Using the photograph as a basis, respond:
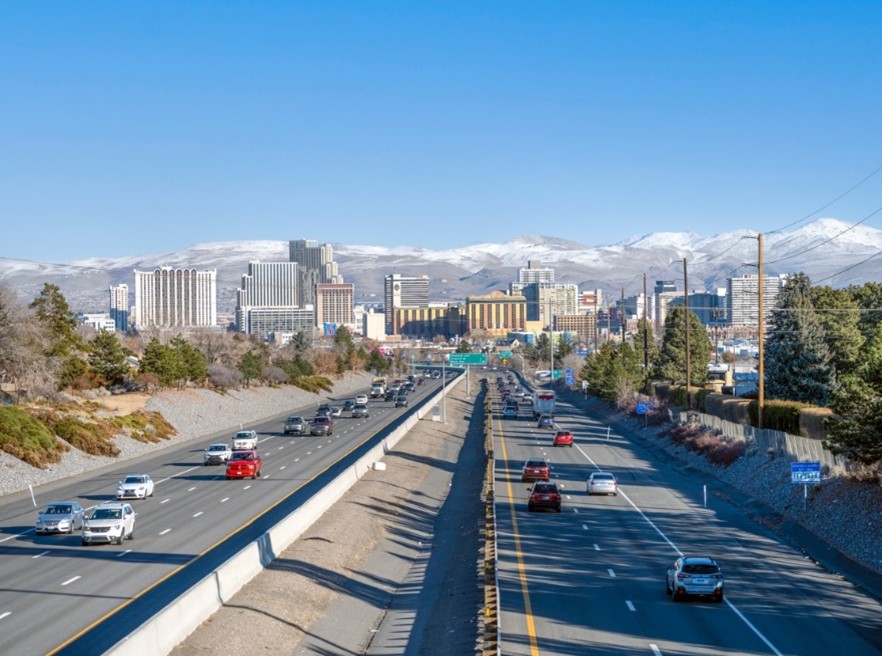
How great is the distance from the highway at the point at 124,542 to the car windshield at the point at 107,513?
1008mm

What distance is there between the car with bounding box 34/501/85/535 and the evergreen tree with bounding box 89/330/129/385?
67.2 metres

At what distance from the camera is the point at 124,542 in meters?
40.5

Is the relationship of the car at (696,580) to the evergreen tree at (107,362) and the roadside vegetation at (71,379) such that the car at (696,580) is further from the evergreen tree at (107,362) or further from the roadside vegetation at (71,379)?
the evergreen tree at (107,362)

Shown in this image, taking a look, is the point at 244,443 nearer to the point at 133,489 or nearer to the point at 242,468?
the point at 242,468

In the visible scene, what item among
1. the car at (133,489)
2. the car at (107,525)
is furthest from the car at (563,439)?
the car at (107,525)

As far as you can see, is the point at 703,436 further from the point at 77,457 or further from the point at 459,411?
the point at 459,411

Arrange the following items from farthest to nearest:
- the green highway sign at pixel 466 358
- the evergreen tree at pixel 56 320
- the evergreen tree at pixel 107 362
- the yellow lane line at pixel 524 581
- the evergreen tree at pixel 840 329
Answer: the green highway sign at pixel 466 358
the evergreen tree at pixel 107 362
the evergreen tree at pixel 56 320
the evergreen tree at pixel 840 329
the yellow lane line at pixel 524 581

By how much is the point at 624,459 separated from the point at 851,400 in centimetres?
3728

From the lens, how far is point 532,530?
4569cm

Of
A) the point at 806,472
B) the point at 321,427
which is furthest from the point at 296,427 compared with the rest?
the point at 806,472

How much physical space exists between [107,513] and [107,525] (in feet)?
2.26

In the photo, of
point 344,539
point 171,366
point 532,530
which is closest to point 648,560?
point 532,530

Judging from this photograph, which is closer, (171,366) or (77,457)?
(77,457)

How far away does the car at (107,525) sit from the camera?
39.8 metres
